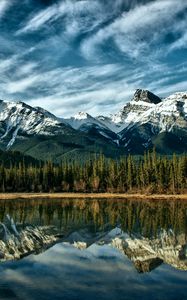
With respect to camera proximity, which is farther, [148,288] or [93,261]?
[93,261]

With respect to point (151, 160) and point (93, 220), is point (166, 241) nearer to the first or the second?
point (93, 220)

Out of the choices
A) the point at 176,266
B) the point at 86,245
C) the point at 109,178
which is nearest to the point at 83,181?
the point at 109,178

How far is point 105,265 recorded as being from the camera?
43000mm

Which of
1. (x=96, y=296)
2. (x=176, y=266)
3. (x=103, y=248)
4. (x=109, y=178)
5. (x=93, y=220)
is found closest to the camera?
(x=96, y=296)

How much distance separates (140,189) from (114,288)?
480 feet

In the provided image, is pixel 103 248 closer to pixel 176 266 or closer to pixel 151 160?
pixel 176 266

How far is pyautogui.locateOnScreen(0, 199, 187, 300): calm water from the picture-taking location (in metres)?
32.5

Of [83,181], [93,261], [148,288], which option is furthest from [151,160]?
[148,288]

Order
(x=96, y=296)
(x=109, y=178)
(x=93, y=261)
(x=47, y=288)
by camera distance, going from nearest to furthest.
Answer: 1. (x=96, y=296)
2. (x=47, y=288)
3. (x=93, y=261)
4. (x=109, y=178)

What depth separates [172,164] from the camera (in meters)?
178

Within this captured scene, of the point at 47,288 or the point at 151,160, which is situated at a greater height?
the point at 151,160

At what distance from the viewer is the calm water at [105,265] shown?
3250cm

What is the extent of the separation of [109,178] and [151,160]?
1837 cm

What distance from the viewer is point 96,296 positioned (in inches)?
1230
